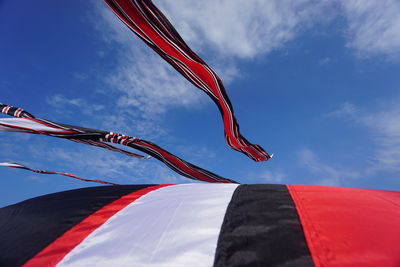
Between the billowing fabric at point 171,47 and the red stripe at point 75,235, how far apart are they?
116 cm

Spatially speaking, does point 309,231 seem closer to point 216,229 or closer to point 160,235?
point 216,229

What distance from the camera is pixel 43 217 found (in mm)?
1363

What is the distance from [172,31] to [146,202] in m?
1.26

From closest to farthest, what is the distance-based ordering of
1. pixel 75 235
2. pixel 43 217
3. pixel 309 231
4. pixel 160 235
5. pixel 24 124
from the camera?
pixel 309 231
pixel 160 235
pixel 75 235
pixel 43 217
pixel 24 124

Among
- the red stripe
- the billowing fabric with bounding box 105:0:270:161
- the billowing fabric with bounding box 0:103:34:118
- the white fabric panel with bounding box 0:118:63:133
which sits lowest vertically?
the red stripe

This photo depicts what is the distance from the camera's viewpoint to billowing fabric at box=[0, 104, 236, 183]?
1944 millimetres

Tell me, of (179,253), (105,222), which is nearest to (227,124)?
(105,222)

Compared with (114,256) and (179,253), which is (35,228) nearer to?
(114,256)

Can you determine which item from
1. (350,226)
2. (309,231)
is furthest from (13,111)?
(350,226)

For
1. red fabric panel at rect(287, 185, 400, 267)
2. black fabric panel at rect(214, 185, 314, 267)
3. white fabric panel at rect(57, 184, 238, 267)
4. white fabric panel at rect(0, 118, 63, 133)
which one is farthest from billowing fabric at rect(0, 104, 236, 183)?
red fabric panel at rect(287, 185, 400, 267)

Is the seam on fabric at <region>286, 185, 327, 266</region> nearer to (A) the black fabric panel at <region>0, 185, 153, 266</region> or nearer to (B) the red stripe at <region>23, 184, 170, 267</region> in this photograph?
(B) the red stripe at <region>23, 184, 170, 267</region>

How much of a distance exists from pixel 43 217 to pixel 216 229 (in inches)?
36.2

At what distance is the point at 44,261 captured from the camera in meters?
1.02

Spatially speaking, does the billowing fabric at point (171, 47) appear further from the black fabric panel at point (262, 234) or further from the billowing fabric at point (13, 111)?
the black fabric panel at point (262, 234)
